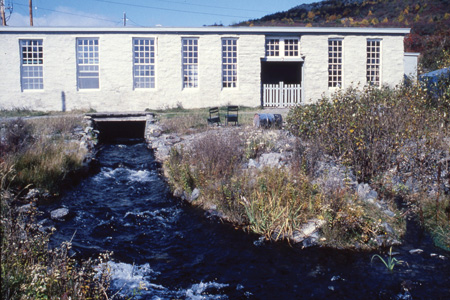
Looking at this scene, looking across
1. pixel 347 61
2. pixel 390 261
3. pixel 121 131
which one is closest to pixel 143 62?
pixel 121 131

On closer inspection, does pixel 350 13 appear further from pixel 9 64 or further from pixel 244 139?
pixel 244 139

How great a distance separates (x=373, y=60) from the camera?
72.0ft

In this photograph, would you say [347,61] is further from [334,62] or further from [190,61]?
[190,61]

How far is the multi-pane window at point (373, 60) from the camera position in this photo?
21703 mm

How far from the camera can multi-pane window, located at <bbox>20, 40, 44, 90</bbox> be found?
64.8ft

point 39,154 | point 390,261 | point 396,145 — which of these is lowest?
point 390,261

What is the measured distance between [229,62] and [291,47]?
11.3 feet

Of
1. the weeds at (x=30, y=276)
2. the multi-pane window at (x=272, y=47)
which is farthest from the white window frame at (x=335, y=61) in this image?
the weeds at (x=30, y=276)

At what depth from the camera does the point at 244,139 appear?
35.8 feet

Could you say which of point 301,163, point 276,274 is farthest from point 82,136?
point 276,274

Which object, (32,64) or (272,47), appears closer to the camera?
(32,64)

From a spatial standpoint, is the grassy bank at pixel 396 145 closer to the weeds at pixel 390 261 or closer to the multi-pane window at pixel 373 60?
the weeds at pixel 390 261

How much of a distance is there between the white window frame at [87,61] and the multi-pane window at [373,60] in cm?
1395

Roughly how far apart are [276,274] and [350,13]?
50.8 metres
